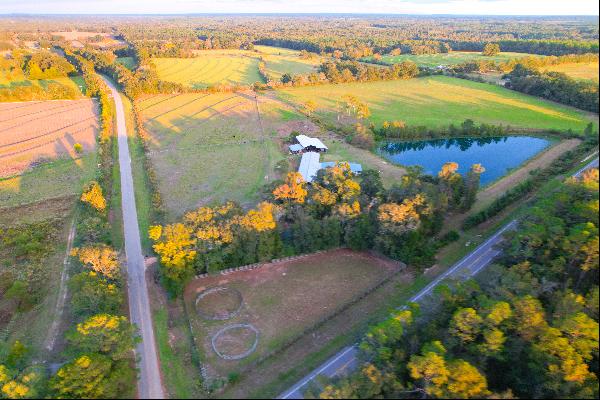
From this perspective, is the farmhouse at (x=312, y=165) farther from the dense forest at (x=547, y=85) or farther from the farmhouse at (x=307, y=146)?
the dense forest at (x=547, y=85)

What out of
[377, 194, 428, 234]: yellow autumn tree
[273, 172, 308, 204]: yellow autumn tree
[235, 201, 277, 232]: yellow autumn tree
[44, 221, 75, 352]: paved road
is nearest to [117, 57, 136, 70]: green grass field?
[44, 221, 75, 352]: paved road

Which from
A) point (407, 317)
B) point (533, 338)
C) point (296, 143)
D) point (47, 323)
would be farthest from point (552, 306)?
point (296, 143)

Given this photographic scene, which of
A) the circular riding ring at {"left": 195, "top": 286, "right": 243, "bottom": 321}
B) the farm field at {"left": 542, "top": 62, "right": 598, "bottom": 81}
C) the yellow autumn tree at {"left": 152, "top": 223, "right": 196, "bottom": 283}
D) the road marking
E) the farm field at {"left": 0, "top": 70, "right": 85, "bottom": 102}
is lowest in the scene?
the road marking

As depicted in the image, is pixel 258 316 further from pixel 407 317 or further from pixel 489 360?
pixel 489 360

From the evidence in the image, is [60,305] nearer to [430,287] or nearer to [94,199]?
[94,199]

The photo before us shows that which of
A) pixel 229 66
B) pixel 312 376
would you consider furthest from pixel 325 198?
pixel 229 66

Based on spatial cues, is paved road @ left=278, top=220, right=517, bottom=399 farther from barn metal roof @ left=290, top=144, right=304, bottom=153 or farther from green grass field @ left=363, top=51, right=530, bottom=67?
green grass field @ left=363, top=51, right=530, bottom=67
